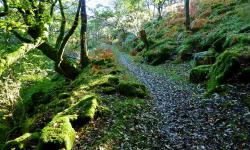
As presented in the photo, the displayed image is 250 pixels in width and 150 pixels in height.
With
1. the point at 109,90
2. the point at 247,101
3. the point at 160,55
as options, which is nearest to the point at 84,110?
the point at 109,90

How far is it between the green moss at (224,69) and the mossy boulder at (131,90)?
3042mm

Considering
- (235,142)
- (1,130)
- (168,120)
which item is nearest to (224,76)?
(168,120)

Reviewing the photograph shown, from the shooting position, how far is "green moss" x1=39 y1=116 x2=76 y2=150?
794cm

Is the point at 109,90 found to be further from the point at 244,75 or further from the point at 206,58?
the point at 206,58

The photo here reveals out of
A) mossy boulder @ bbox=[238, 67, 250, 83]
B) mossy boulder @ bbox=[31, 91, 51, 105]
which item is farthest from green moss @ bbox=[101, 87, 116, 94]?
mossy boulder @ bbox=[238, 67, 250, 83]

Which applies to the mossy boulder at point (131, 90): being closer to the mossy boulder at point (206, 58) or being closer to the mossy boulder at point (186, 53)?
the mossy boulder at point (206, 58)

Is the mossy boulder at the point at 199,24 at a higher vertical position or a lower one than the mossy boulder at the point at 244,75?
higher

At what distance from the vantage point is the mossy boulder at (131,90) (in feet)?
42.4

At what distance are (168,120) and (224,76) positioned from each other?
3.68 meters

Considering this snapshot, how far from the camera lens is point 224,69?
12.4 m

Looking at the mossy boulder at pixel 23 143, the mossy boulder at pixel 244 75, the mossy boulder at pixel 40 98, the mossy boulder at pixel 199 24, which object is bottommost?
the mossy boulder at pixel 40 98

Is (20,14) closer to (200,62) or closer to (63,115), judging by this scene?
(63,115)

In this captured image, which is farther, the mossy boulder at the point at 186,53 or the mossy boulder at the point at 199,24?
the mossy boulder at the point at 199,24

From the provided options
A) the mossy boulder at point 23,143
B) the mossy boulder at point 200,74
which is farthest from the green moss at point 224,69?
the mossy boulder at point 23,143
